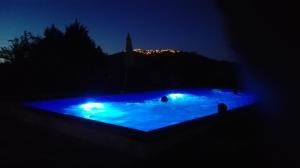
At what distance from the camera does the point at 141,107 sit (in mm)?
10398

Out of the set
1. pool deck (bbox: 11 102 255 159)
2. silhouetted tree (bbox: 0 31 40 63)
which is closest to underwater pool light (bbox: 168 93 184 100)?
pool deck (bbox: 11 102 255 159)

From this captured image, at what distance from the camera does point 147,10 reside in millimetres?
14398

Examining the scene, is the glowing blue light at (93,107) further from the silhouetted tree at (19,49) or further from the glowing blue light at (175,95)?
the silhouetted tree at (19,49)

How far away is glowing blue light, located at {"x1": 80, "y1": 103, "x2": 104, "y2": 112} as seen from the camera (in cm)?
898

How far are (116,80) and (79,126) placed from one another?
891 centimetres

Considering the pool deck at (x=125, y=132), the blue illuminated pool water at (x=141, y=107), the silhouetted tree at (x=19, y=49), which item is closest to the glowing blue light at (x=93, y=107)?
the blue illuminated pool water at (x=141, y=107)

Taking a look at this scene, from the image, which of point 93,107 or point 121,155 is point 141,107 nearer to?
point 93,107

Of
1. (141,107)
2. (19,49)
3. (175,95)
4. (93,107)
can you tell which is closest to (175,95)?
(175,95)

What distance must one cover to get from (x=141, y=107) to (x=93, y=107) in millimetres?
2091

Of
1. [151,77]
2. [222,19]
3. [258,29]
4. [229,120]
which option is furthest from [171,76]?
[229,120]

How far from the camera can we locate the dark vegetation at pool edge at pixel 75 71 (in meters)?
10.5

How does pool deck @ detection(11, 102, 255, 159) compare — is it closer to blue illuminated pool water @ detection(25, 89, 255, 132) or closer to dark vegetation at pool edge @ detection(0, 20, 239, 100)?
blue illuminated pool water @ detection(25, 89, 255, 132)

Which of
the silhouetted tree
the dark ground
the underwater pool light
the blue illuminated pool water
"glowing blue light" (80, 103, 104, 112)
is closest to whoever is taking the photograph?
the dark ground

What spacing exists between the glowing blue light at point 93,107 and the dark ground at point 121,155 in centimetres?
341
